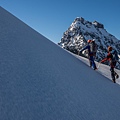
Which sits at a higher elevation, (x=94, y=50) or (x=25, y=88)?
(x=94, y=50)

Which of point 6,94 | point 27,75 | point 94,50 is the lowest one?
point 6,94

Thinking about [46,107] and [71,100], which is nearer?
[46,107]

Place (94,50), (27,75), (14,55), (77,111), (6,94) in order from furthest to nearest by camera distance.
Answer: (94,50) → (14,55) → (27,75) → (77,111) → (6,94)

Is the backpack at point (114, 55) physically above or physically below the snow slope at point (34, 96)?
above

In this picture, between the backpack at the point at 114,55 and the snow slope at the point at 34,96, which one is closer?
the snow slope at the point at 34,96

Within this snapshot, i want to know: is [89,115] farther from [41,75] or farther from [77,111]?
[41,75]

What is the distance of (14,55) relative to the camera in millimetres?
4496

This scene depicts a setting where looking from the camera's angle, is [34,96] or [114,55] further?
[114,55]

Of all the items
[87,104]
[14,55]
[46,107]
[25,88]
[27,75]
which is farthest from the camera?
[14,55]

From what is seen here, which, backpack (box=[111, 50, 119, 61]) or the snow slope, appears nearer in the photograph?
the snow slope

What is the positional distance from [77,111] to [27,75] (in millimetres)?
1241

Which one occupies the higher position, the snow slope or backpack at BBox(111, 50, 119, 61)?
backpack at BBox(111, 50, 119, 61)

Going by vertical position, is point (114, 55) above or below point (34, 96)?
above

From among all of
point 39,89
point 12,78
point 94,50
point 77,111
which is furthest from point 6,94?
point 94,50
